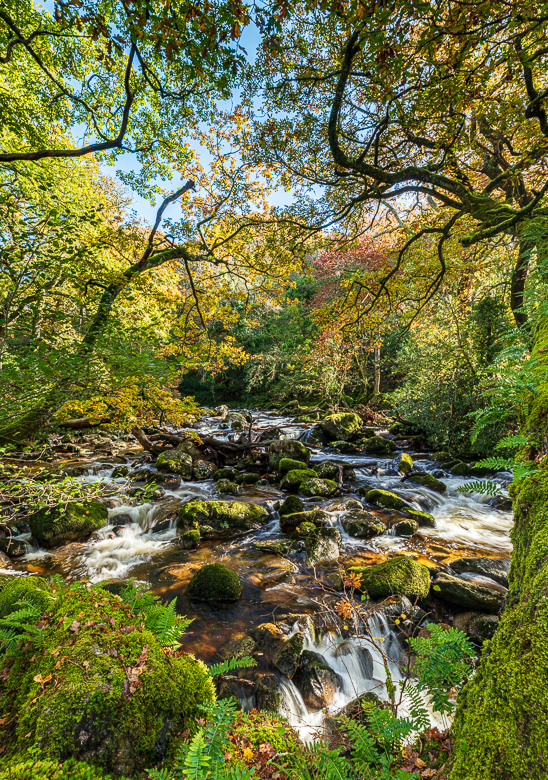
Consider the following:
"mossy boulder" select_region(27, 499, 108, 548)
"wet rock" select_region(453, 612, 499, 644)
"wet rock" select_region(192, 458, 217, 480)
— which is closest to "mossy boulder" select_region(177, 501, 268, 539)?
"mossy boulder" select_region(27, 499, 108, 548)

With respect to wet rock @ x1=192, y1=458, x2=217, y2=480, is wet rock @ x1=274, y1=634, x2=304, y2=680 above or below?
below

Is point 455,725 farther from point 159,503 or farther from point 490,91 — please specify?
point 159,503

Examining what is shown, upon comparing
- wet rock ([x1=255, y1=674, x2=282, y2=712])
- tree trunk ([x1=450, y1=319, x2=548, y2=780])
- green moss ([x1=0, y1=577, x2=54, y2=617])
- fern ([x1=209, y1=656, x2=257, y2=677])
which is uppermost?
tree trunk ([x1=450, y1=319, x2=548, y2=780])

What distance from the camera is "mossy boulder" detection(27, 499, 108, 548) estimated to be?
6991 millimetres

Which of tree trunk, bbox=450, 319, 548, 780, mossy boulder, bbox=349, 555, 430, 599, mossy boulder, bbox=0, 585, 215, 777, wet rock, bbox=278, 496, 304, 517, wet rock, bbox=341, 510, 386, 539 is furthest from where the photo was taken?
wet rock, bbox=278, 496, 304, 517

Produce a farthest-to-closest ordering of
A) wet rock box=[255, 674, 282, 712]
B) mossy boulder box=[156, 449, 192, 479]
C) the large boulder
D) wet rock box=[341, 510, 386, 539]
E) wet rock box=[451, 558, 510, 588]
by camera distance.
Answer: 1. the large boulder
2. mossy boulder box=[156, 449, 192, 479]
3. wet rock box=[341, 510, 386, 539]
4. wet rock box=[451, 558, 510, 588]
5. wet rock box=[255, 674, 282, 712]

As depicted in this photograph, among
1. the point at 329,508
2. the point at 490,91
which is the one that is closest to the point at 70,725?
the point at 329,508

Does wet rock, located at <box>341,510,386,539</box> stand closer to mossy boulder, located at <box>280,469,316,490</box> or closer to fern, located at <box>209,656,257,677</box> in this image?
mossy boulder, located at <box>280,469,316,490</box>

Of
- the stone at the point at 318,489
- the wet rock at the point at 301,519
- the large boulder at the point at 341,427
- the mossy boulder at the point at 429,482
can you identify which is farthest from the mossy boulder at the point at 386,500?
the large boulder at the point at 341,427

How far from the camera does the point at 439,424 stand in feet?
40.5

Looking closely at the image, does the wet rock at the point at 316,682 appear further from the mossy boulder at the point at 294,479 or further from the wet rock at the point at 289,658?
the mossy boulder at the point at 294,479

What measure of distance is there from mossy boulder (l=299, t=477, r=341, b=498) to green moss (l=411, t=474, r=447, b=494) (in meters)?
2.86

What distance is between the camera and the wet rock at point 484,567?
553 centimetres

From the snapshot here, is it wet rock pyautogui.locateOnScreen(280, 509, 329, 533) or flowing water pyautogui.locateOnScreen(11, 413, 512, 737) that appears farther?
wet rock pyautogui.locateOnScreen(280, 509, 329, 533)
